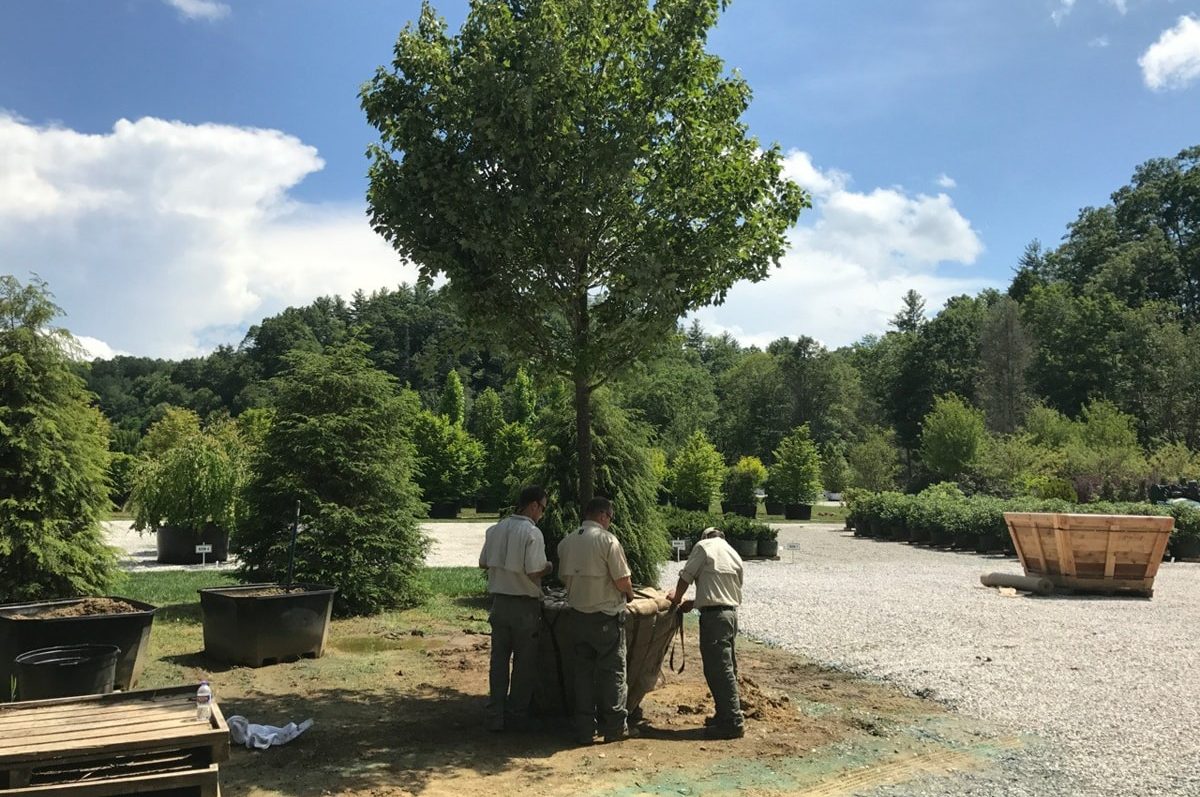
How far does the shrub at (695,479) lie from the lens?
2942 cm

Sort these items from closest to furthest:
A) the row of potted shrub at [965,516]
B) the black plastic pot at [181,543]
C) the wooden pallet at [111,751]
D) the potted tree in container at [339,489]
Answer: the wooden pallet at [111,751] < the potted tree in container at [339,489] < the black plastic pot at [181,543] < the row of potted shrub at [965,516]

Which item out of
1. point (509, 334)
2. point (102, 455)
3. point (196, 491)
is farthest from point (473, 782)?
point (196, 491)

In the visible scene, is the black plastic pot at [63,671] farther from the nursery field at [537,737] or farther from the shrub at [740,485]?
the shrub at [740,485]

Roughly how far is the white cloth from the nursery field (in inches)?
3.6

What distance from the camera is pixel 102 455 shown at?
328 inches

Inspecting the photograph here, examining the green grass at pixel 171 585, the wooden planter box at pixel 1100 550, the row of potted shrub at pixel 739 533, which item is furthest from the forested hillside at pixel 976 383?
the green grass at pixel 171 585

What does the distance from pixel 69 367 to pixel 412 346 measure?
79701 mm

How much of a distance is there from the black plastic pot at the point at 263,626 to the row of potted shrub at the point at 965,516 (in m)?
15.7

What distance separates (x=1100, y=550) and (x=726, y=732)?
992 cm

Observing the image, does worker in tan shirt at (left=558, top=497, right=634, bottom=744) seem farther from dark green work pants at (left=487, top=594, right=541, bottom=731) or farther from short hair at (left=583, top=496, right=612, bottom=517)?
dark green work pants at (left=487, top=594, right=541, bottom=731)

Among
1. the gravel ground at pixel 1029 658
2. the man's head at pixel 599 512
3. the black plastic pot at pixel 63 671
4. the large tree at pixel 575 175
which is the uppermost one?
the large tree at pixel 575 175

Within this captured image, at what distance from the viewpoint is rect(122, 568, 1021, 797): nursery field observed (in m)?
4.86

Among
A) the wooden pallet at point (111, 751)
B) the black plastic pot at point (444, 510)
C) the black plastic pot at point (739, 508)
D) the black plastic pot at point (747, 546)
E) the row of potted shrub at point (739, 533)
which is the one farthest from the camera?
the black plastic pot at point (444, 510)

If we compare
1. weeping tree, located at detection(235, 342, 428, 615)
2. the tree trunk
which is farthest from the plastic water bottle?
→ weeping tree, located at detection(235, 342, 428, 615)
